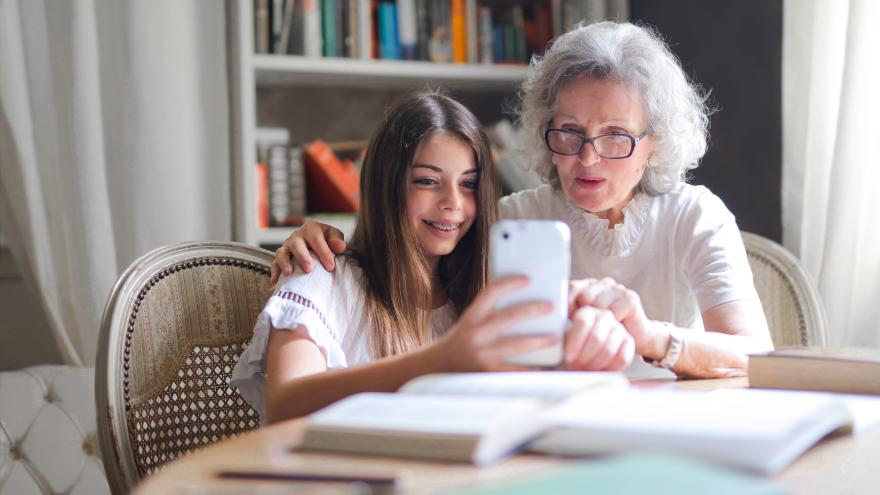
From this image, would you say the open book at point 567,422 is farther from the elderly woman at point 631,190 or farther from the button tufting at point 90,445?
the button tufting at point 90,445

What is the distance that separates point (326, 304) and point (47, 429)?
1.00 meters

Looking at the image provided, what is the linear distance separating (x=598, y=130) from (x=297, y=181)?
126cm

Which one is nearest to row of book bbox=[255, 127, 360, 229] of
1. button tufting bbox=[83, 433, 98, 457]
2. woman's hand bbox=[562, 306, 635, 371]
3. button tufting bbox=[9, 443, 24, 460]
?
button tufting bbox=[83, 433, 98, 457]

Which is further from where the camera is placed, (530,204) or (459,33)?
(459,33)

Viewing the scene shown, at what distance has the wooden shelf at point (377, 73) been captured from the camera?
256 cm

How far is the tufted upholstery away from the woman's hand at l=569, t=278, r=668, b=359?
137 cm

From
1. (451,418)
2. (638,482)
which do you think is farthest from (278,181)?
(638,482)

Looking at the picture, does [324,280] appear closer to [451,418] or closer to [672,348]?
[672,348]

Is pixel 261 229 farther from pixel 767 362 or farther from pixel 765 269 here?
pixel 767 362

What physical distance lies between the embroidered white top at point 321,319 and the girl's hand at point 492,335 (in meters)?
0.39

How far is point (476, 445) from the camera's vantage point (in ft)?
2.29

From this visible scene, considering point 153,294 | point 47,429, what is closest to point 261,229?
point 47,429

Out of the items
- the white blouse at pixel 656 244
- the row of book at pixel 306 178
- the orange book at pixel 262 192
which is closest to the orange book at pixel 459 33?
the row of book at pixel 306 178

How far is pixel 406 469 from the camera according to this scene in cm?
70
